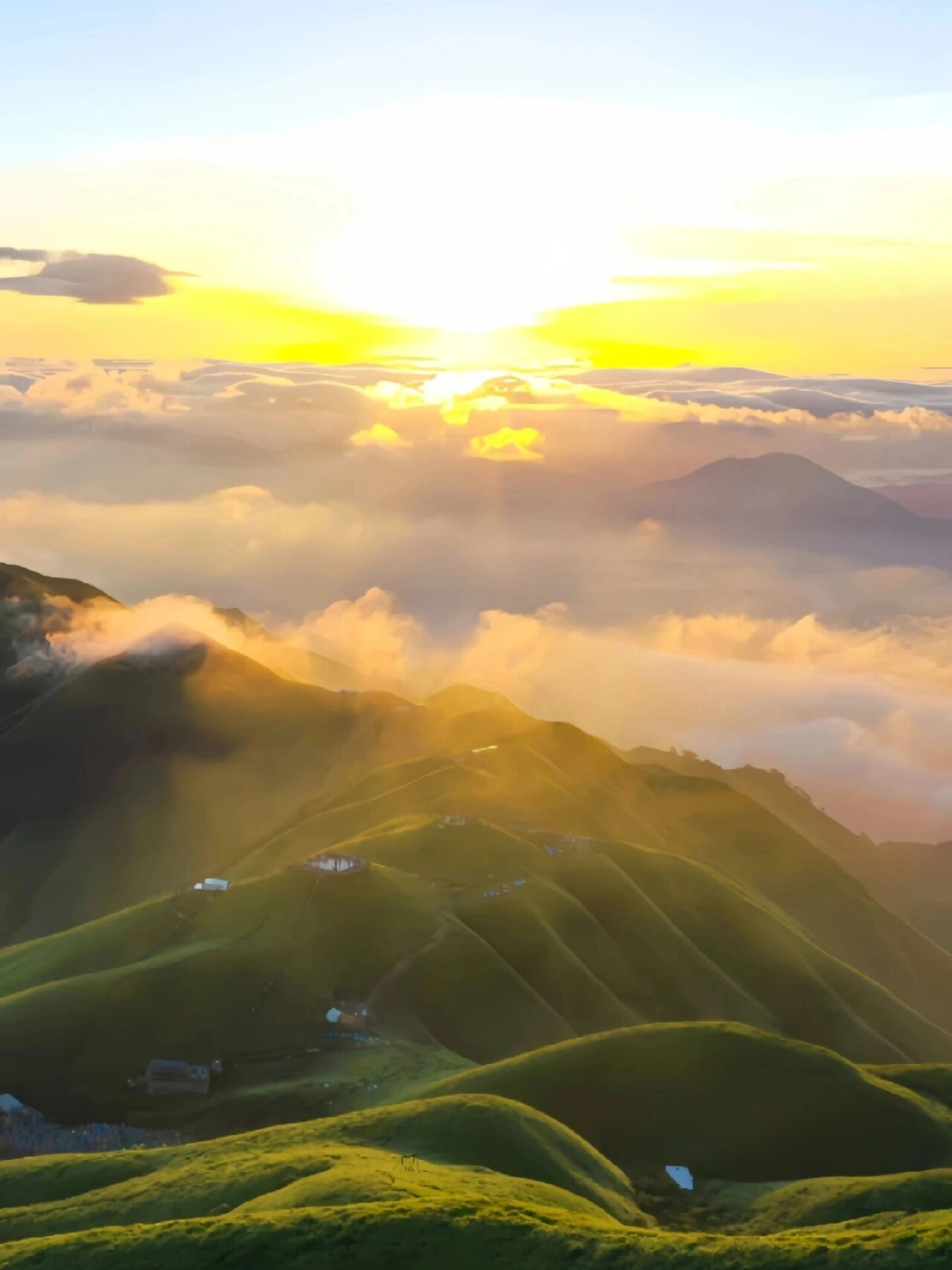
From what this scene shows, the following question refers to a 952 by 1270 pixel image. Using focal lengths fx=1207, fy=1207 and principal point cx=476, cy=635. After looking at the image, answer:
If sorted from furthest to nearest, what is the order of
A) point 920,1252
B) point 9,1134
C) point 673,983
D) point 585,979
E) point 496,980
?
point 673,983 < point 585,979 < point 496,980 < point 9,1134 < point 920,1252

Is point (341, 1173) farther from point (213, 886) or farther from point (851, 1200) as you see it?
point (213, 886)

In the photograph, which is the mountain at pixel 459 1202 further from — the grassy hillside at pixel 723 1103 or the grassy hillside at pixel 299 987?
the grassy hillside at pixel 299 987

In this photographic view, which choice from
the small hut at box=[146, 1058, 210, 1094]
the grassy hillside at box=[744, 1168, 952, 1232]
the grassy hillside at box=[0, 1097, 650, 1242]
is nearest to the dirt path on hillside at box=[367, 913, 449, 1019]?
the small hut at box=[146, 1058, 210, 1094]

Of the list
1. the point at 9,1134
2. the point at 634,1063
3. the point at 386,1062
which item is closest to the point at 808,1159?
the point at 634,1063

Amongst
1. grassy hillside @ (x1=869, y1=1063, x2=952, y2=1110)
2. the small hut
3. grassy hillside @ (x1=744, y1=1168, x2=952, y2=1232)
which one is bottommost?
grassy hillside @ (x1=869, y1=1063, x2=952, y2=1110)

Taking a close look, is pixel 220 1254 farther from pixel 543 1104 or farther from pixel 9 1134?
pixel 9 1134

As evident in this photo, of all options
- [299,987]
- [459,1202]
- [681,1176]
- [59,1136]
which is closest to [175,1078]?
[59,1136]

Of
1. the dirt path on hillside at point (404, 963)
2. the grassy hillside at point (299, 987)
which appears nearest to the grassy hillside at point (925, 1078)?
the grassy hillside at point (299, 987)

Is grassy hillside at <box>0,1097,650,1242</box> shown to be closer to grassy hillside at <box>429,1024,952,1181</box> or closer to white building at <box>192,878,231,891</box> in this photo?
grassy hillside at <box>429,1024,952,1181</box>
